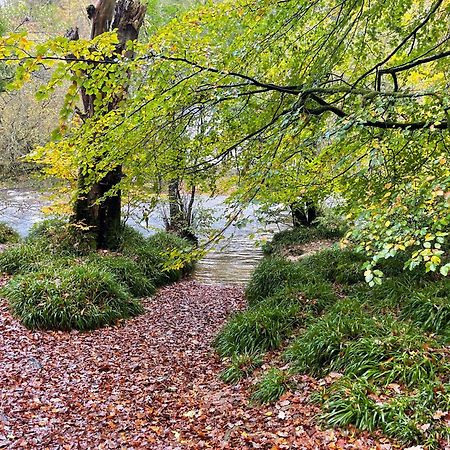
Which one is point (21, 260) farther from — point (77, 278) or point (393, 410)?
point (393, 410)

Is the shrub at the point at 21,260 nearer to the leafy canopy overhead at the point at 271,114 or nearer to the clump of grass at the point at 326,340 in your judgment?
the leafy canopy overhead at the point at 271,114

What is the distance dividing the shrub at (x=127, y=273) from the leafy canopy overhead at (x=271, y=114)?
10.5 feet

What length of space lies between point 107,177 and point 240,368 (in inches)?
211

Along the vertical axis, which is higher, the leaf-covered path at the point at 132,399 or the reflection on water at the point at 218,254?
the reflection on water at the point at 218,254

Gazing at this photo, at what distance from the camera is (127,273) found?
8156mm

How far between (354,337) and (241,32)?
3.96 metres

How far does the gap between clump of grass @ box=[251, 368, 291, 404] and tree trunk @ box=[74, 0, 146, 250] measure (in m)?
4.75

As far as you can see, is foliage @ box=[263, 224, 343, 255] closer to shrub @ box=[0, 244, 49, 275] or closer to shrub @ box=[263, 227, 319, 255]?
shrub @ box=[263, 227, 319, 255]

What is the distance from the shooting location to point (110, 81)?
3.52m

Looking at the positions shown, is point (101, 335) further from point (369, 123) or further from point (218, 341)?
point (369, 123)

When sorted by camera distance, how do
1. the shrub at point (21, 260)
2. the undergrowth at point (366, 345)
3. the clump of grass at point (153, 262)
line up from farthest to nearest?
the clump of grass at point (153, 262)
the shrub at point (21, 260)
the undergrowth at point (366, 345)

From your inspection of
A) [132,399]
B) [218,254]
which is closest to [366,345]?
[132,399]

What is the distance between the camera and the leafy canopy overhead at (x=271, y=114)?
2990 millimetres

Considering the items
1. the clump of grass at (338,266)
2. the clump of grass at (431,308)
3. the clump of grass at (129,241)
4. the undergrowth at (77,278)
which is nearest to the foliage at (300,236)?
the undergrowth at (77,278)
